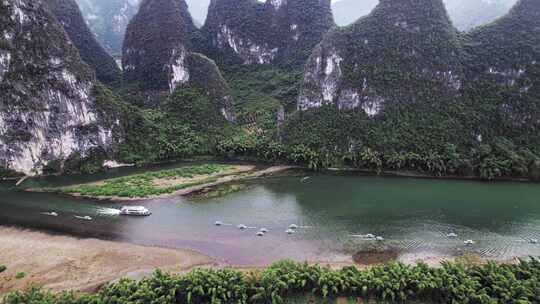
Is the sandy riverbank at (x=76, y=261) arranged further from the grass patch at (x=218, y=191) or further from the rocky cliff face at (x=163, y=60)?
the rocky cliff face at (x=163, y=60)

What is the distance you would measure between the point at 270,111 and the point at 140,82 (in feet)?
133

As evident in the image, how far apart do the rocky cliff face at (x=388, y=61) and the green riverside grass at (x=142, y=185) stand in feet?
87.1

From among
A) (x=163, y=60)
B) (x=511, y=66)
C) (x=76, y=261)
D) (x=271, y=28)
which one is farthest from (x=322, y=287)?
(x=271, y=28)

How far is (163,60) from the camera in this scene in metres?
98.1

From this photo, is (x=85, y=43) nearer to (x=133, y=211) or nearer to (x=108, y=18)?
(x=108, y=18)

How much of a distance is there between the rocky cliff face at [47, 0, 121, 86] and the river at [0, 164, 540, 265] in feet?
219

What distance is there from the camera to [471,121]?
6331 cm

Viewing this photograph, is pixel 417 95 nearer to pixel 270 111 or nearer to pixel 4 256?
pixel 270 111

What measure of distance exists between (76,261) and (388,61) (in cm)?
6258

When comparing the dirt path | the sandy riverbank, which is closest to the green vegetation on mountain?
the dirt path

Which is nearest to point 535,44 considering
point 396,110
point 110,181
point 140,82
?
point 396,110

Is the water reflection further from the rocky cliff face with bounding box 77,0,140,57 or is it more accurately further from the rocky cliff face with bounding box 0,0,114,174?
the rocky cliff face with bounding box 77,0,140,57

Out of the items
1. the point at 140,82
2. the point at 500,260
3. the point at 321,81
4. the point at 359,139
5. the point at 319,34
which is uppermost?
the point at 319,34

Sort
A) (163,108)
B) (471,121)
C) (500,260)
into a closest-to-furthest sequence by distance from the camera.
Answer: (500,260) < (471,121) < (163,108)
